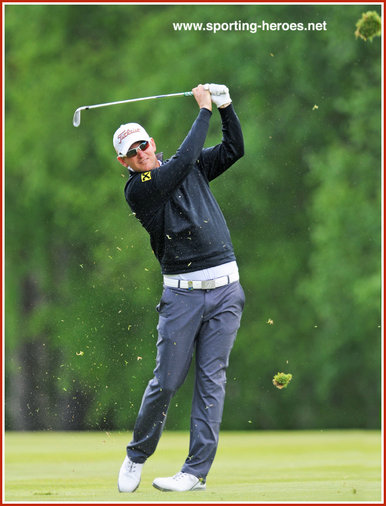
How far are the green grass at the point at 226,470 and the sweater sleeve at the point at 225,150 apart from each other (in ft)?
5.83

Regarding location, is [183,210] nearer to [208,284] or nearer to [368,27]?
[208,284]

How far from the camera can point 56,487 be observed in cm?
616

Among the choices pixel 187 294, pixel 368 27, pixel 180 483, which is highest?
pixel 368 27

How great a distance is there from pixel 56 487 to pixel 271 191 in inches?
474

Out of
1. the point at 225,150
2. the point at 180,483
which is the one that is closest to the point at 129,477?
the point at 180,483

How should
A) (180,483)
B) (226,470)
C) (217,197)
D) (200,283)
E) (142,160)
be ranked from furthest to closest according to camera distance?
(217,197) < (226,470) < (142,160) < (200,283) < (180,483)

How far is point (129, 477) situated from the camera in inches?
231

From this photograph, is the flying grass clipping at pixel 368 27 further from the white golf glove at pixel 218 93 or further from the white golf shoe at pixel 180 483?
the white golf shoe at pixel 180 483

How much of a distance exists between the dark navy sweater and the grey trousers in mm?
181

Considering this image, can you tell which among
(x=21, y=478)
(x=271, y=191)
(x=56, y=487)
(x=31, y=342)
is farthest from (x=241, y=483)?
(x=31, y=342)

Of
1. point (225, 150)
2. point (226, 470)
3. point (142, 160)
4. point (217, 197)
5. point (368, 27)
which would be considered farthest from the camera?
point (217, 197)

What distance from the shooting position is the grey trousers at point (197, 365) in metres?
5.83

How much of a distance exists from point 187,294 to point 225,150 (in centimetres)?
87

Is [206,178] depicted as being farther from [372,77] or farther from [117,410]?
[117,410]
